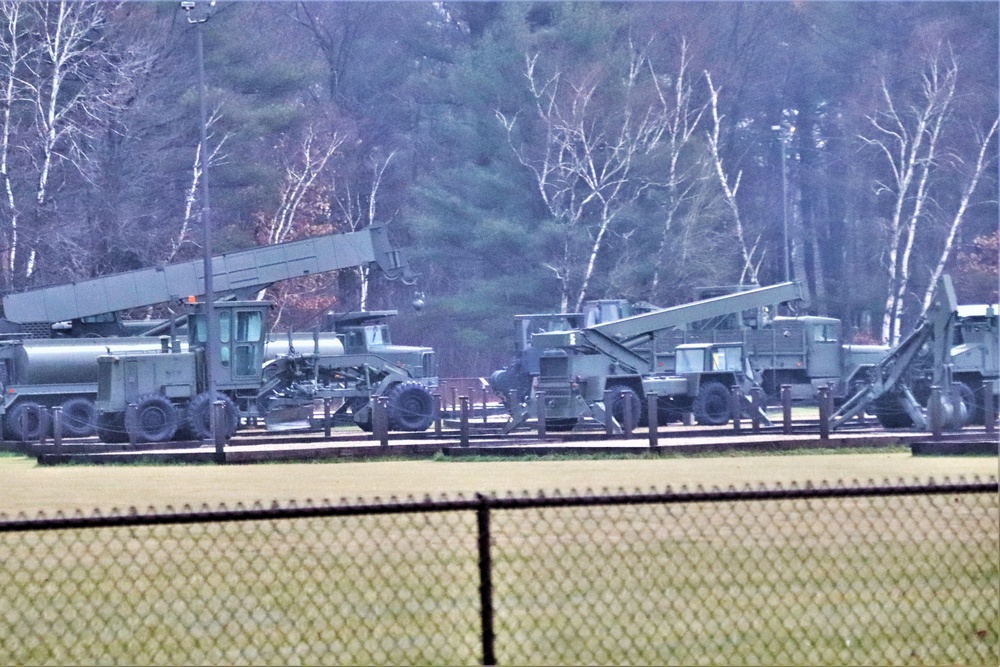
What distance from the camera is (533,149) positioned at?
51.8 metres

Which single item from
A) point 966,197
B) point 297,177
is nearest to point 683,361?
point 297,177

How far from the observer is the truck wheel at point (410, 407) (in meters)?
32.5

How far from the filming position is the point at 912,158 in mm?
50406

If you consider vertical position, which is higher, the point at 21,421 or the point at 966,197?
the point at 966,197

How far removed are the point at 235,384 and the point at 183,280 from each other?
13.3 feet

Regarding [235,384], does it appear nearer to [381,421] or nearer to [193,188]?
[381,421]

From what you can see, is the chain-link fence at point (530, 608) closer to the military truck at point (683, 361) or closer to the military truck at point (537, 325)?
the military truck at point (683, 361)

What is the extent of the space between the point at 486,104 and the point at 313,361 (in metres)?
21.3

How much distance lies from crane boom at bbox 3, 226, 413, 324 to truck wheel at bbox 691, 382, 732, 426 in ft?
29.4

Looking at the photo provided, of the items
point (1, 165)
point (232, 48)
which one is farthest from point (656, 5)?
point (1, 165)

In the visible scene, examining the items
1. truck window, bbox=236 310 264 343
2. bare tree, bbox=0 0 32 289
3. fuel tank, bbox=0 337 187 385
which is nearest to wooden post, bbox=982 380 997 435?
truck window, bbox=236 310 264 343

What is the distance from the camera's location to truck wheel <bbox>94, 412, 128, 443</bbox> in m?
30.7

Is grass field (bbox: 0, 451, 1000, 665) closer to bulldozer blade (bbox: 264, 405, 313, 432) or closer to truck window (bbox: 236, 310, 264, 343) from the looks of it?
bulldozer blade (bbox: 264, 405, 313, 432)

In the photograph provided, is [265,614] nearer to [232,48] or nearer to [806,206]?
[232,48]
